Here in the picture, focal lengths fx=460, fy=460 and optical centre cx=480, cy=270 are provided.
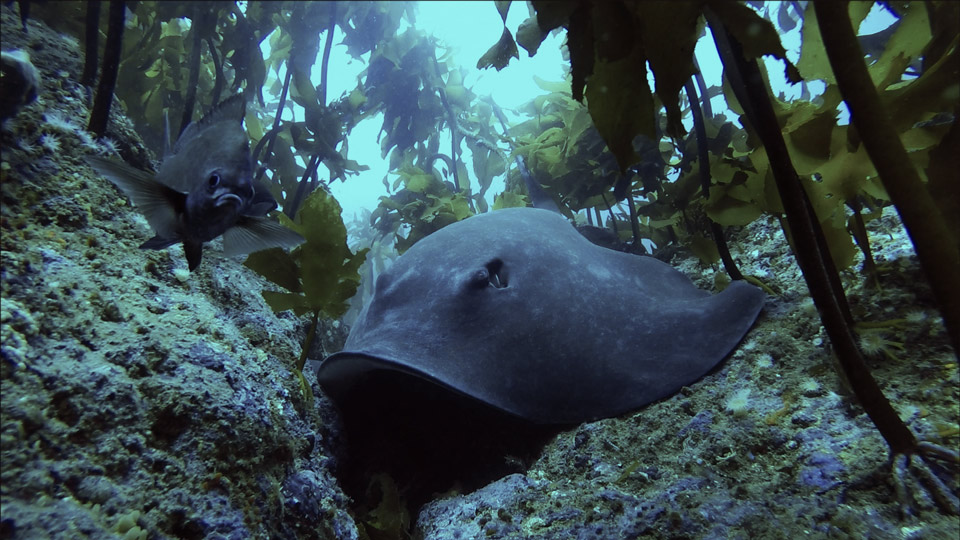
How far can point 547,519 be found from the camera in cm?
168

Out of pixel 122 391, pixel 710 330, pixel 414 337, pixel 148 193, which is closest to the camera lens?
pixel 122 391

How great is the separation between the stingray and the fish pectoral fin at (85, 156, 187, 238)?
892 millimetres

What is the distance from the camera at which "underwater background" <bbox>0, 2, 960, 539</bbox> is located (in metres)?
1.30

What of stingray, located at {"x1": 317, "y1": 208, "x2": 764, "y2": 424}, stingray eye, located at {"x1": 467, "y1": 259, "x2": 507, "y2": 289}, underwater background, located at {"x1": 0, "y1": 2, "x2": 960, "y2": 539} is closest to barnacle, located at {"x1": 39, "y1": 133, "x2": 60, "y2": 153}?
underwater background, located at {"x1": 0, "y1": 2, "x2": 960, "y2": 539}

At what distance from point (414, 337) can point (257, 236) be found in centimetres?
89

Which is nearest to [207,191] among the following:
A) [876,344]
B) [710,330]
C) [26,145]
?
[26,145]

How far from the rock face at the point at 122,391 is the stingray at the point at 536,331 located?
1.56 ft

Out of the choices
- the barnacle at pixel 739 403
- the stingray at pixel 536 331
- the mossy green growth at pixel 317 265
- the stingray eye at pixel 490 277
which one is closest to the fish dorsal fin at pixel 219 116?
the mossy green growth at pixel 317 265

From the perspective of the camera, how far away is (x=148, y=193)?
1520mm

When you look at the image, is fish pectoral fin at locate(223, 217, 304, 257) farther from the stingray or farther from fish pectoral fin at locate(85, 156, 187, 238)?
the stingray

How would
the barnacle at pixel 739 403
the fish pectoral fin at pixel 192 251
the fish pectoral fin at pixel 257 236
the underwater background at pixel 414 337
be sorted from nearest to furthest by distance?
the underwater background at pixel 414 337 < the fish pectoral fin at pixel 192 251 < the fish pectoral fin at pixel 257 236 < the barnacle at pixel 739 403

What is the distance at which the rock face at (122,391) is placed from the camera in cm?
117

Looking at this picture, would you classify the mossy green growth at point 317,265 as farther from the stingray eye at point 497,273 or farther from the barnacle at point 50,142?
the barnacle at point 50,142

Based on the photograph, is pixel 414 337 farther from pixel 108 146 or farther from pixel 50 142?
pixel 108 146
